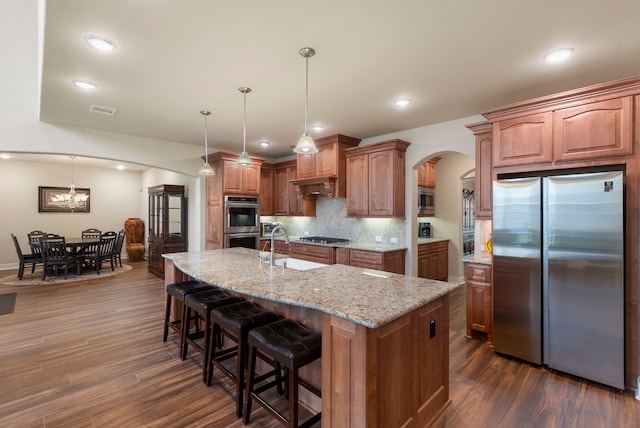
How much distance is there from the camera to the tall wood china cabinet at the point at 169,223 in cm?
671

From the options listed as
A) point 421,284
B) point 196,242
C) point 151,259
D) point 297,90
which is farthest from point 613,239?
point 151,259

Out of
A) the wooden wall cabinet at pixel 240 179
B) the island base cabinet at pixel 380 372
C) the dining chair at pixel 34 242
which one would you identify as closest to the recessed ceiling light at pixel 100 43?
the island base cabinet at pixel 380 372

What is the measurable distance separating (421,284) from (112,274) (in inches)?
293

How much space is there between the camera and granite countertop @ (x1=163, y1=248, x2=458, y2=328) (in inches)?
64.2

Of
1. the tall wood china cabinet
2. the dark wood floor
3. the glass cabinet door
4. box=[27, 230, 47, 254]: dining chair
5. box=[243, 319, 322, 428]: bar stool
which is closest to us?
box=[243, 319, 322, 428]: bar stool

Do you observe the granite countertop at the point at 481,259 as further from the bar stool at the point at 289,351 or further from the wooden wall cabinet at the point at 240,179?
the wooden wall cabinet at the point at 240,179

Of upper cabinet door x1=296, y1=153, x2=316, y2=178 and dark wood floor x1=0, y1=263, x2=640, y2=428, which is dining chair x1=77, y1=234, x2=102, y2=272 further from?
upper cabinet door x1=296, y1=153, x2=316, y2=178

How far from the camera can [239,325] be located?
220 cm

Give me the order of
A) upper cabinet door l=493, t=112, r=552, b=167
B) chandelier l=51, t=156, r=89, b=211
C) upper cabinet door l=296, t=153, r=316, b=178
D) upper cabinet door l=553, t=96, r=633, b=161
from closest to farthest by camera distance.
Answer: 1. upper cabinet door l=553, t=96, r=633, b=161
2. upper cabinet door l=493, t=112, r=552, b=167
3. upper cabinet door l=296, t=153, r=316, b=178
4. chandelier l=51, t=156, r=89, b=211

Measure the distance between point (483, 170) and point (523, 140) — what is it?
61 cm

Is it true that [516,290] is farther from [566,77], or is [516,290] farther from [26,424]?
[26,424]

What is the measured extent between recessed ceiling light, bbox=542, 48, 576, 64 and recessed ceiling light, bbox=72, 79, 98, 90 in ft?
14.0

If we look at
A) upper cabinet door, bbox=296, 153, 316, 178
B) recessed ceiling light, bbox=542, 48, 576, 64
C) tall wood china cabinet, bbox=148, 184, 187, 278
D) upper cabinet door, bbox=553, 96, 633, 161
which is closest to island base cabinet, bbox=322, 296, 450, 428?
upper cabinet door, bbox=553, 96, 633, 161

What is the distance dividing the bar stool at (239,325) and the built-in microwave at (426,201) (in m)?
4.13
